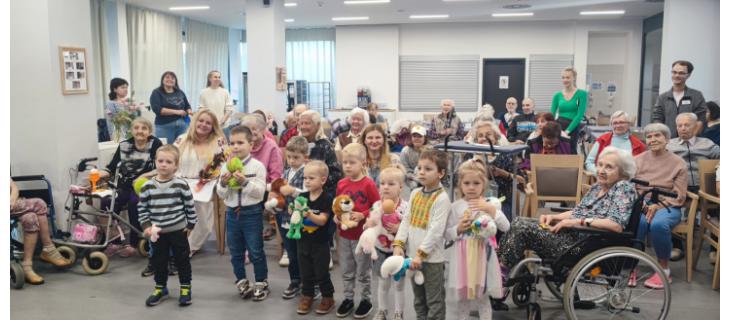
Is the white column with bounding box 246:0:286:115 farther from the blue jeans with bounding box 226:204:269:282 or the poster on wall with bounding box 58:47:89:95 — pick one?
the blue jeans with bounding box 226:204:269:282

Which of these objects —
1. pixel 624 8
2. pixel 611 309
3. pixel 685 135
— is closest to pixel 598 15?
pixel 624 8

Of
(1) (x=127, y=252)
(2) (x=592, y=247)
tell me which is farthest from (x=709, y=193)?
(1) (x=127, y=252)

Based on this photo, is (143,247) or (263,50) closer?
(143,247)

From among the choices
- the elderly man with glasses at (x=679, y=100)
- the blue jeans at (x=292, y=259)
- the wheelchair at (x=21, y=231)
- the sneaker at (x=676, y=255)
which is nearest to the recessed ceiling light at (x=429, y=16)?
the elderly man with glasses at (x=679, y=100)

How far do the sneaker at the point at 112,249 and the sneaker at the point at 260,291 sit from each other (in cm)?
166

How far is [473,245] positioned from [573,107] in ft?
12.8

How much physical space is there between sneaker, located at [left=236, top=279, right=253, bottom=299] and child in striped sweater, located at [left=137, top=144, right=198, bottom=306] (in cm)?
32

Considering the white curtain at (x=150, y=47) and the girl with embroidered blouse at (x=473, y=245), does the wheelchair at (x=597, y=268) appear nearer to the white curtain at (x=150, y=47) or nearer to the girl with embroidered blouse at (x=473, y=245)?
the girl with embroidered blouse at (x=473, y=245)

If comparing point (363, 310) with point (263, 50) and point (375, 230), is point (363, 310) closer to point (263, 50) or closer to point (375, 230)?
point (375, 230)

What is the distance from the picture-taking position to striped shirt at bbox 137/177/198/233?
3590mm

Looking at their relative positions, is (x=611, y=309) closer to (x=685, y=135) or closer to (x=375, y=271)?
(x=375, y=271)

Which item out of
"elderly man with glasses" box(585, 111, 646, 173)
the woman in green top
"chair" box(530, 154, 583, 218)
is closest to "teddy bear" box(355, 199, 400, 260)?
"chair" box(530, 154, 583, 218)

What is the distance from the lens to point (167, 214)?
3.61 m

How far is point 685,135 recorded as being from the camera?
4.57 metres
